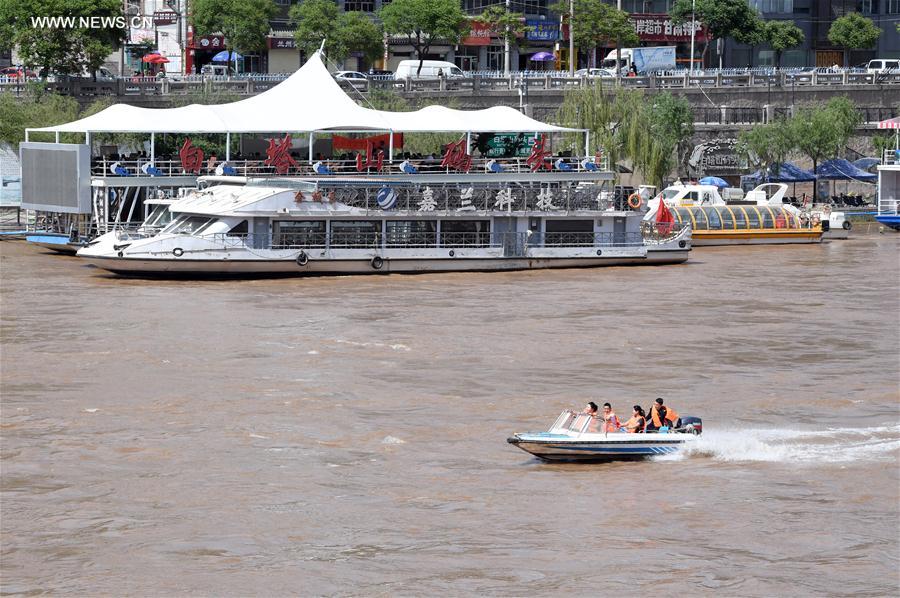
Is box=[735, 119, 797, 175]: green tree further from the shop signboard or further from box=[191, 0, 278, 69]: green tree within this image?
box=[191, 0, 278, 69]: green tree

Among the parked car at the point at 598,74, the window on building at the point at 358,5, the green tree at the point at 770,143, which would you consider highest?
the window on building at the point at 358,5

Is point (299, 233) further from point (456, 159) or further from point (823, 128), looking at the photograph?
point (823, 128)

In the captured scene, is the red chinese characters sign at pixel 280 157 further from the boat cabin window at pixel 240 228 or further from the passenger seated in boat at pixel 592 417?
the passenger seated in boat at pixel 592 417

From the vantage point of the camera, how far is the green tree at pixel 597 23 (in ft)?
335

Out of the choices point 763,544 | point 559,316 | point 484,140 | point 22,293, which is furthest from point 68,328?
point 484,140

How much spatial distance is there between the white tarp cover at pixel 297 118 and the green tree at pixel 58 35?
2594 centimetres

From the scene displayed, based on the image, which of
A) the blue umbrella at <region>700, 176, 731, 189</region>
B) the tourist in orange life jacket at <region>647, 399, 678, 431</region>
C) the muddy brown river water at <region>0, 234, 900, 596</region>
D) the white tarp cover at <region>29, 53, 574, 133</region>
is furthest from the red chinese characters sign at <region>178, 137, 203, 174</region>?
the tourist in orange life jacket at <region>647, 399, 678, 431</region>

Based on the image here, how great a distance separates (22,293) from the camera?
158ft

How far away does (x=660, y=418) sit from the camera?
2778 cm

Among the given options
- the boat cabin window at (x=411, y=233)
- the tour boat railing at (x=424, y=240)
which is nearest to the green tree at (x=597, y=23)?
the tour boat railing at (x=424, y=240)

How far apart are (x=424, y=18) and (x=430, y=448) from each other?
2950 inches

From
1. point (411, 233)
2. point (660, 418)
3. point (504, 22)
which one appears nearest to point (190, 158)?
point (411, 233)

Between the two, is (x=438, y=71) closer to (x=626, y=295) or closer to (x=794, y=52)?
(x=794, y=52)

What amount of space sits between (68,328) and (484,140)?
97.6 feet
